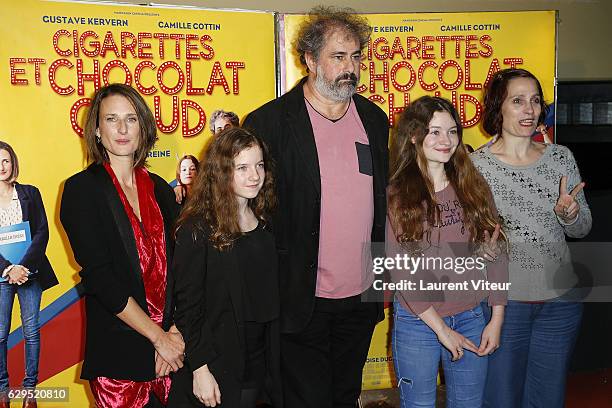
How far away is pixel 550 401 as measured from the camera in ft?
8.23

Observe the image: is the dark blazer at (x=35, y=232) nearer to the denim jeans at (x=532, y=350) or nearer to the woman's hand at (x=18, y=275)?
the woman's hand at (x=18, y=275)

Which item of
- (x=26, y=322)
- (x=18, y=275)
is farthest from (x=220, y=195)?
(x=26, y=322)

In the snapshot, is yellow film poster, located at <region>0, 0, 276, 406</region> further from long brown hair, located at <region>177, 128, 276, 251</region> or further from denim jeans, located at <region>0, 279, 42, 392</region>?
long brown hair, located at <region>177, 128, 276, 251</region>

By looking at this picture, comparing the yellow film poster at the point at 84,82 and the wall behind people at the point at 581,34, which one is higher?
the wall behind people at the point at 581,34

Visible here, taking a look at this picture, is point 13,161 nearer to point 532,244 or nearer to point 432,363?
point 432,363

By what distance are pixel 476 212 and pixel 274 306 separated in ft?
2.62

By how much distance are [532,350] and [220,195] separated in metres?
1.35

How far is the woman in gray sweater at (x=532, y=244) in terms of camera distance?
2.40 meters

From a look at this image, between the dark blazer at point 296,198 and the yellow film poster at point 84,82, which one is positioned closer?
the dark blazer at point 296,198

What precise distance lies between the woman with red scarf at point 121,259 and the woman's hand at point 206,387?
0.15 metres

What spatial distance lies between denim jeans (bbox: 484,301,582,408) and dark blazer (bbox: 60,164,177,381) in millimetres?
1260

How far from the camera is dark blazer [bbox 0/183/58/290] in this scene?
3.00 meters

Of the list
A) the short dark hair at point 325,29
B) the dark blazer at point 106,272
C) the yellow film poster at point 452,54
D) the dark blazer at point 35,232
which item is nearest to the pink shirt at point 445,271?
the short dark hair at point 325,29

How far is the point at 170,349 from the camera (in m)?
2.19
